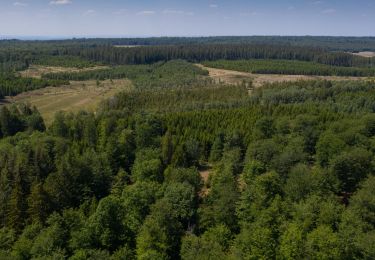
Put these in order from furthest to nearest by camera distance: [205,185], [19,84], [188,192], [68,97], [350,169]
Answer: [19,84] → [68,97] → [205,185] → [350,169] → [188,192]

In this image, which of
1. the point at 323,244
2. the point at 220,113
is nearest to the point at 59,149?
the point at 220,113

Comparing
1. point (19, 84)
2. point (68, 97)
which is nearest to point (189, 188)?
point (68, 97)

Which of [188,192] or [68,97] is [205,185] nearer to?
[188,192]

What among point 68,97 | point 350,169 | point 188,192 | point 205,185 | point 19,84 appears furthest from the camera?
point 19,84

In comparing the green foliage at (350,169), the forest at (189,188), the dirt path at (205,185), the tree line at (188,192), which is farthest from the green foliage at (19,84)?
the green foliage at (350,169)

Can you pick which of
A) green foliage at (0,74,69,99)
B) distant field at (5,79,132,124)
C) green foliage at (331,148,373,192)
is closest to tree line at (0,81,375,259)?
green foliage at (331,148,373,192)

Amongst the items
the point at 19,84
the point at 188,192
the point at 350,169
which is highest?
the point at 19,84

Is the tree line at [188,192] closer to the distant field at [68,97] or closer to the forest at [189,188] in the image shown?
the forest at [189,188]

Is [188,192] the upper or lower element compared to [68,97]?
lower

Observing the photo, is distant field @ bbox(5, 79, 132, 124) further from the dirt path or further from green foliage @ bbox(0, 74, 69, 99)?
the dirt path
